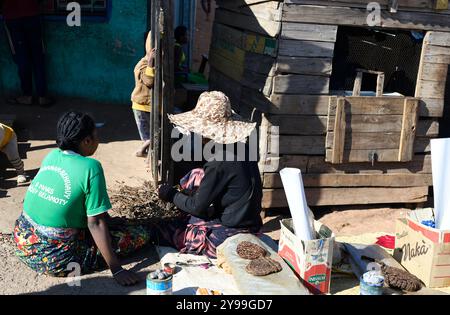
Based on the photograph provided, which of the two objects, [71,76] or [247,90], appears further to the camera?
[71,76]

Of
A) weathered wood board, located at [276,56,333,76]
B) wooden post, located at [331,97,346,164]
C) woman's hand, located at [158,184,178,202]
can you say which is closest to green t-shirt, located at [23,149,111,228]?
woman's hand, located at [158,184,178,202]

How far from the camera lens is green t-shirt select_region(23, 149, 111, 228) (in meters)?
3.95

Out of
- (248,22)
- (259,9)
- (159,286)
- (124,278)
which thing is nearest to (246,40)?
(248,22)

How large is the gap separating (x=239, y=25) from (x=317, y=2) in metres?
1.31

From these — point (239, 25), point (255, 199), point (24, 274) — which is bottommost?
point (24, 274)

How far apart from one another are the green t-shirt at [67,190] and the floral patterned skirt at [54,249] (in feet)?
0.27

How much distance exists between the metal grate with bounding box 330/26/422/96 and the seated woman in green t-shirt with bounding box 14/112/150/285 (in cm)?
319

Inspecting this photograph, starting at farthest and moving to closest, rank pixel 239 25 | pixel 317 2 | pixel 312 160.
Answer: pixel 239 25
pixel 312 160
pixel 317 2

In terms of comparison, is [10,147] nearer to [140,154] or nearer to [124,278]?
[140,154]

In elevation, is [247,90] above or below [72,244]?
above

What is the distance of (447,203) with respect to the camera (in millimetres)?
4441

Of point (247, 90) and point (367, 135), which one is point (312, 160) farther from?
point (247, 90)
